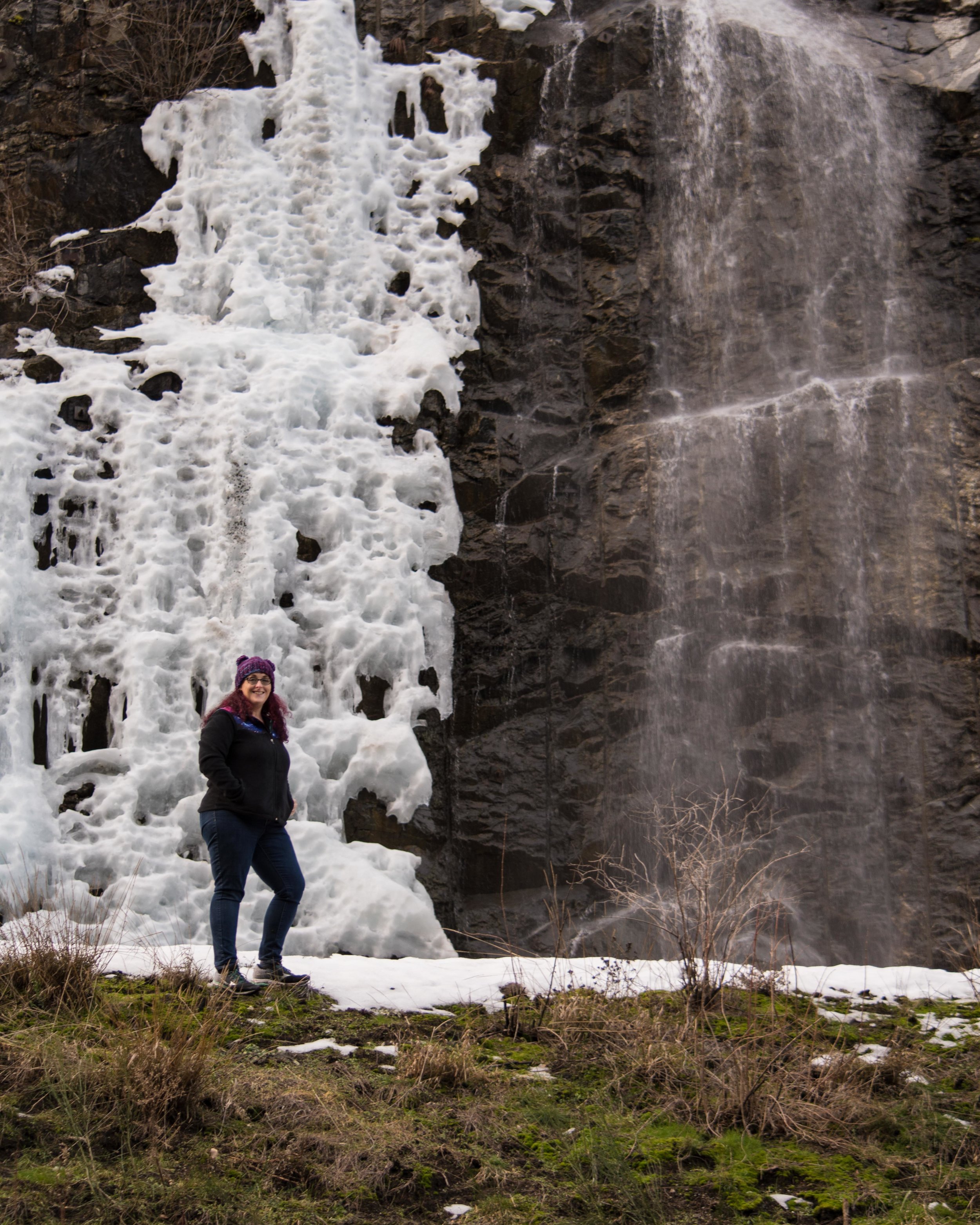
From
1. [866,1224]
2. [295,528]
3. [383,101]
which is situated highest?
[383,101]

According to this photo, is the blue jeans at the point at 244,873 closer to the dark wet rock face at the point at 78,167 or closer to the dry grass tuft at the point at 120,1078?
the dry grass tuft at the point at 120,1078

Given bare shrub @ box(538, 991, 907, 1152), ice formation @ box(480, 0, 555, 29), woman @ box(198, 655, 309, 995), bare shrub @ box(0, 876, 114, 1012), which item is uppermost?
ice formation @ box(480, 0, 555, 29)

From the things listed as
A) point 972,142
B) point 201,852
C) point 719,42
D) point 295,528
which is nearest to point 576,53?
point 719,42

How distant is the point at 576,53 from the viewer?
435 inches

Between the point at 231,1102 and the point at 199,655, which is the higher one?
the point at 199,655

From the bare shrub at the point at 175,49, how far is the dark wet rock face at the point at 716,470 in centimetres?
143

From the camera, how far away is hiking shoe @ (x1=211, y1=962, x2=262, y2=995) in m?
4.57

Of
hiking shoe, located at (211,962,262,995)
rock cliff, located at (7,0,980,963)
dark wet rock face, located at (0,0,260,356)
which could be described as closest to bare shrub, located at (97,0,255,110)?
dark wet rock face, located at (0,0,260,356)

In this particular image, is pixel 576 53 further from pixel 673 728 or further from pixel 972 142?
pixel 673 728

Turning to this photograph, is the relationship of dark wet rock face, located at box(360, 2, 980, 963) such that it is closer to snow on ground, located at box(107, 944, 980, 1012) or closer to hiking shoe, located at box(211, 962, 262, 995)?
Result: snow on ground, located at box(107, 944, 980, 1012)

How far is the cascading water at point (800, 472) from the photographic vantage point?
904cm

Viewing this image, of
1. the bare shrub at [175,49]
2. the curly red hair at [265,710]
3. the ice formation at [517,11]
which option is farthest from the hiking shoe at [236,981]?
the ice formation at [517,11]

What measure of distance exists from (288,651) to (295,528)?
Answer: 109 centimetres

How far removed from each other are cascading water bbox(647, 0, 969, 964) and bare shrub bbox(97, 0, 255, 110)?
14.1 ft
